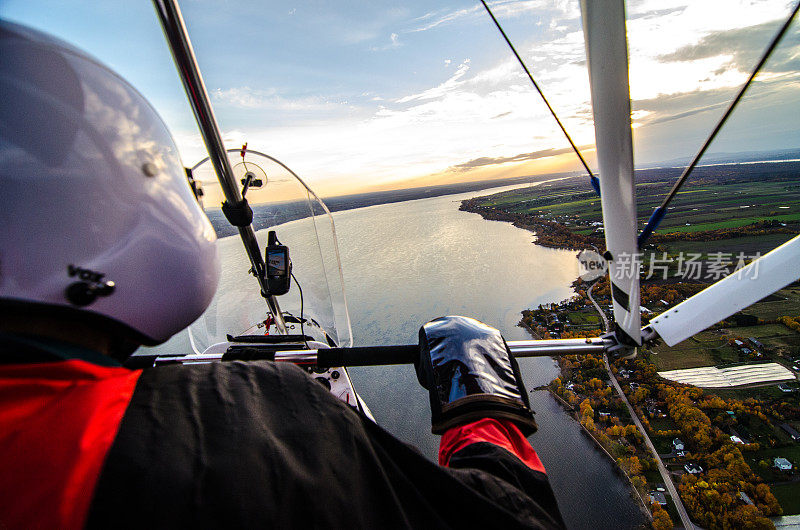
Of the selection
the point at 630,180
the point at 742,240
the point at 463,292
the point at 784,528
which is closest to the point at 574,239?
the point at 742,240

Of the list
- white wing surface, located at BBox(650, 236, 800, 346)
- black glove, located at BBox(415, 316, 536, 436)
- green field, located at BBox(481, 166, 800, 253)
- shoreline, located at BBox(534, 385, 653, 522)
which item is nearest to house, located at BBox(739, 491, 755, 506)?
shoreline, located at BBox(534, 385, 653, 522)

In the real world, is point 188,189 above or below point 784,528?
above

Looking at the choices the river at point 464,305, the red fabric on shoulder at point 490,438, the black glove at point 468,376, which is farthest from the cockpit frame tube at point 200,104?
the river at point 464,305

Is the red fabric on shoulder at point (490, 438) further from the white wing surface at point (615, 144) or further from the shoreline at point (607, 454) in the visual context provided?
the shoreline at point (607, 454)

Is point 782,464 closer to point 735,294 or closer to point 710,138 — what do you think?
point 735,294

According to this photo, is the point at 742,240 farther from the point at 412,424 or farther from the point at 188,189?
the point at 188,189

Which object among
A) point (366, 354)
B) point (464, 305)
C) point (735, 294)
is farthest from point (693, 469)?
point (366, 354)
